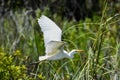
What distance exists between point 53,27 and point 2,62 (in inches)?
18.8

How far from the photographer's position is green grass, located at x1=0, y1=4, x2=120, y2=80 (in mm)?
3508

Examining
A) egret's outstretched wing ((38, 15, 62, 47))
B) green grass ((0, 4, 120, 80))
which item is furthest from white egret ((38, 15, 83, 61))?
green grass ((0, 4, 120, 80))

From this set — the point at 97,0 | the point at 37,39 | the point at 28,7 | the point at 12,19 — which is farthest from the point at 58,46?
the point at 97,0

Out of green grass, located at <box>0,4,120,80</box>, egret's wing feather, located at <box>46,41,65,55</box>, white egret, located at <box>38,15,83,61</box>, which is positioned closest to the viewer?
egret's wing feather, located at <box>46,41,65,55</box>

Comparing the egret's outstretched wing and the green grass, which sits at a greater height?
the egret's outstretched wing

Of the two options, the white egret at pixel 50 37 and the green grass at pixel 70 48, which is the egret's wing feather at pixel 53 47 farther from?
the green grass at pixel 70 48

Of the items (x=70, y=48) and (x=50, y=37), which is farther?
(x=70, y=48)

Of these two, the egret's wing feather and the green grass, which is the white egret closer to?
the egret's wing feather

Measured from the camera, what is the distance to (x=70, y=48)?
210 inches

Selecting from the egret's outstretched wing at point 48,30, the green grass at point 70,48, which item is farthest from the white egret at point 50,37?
the green grass at point 70,48

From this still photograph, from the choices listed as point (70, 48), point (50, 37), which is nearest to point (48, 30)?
point (50, 37)

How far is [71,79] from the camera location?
3.79 metres

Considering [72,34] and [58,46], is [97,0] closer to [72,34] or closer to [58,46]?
[72,34]

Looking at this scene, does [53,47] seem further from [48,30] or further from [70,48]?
[70,48]
